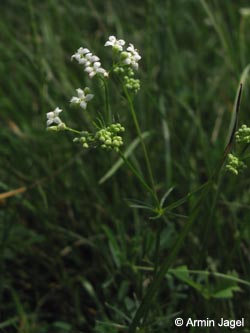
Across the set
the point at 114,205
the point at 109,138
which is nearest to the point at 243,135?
the point at 109,138

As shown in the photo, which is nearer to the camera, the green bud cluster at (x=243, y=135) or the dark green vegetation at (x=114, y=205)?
the green bud cluster at (x=243, y=135)

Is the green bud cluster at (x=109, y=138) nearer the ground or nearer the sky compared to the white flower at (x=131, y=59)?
nearer the ground

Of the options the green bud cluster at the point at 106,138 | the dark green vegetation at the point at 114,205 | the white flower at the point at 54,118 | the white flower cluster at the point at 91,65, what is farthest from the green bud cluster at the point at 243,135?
the white flower at the point at 54,118

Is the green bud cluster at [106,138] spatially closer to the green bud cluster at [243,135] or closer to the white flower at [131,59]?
the white flower at [131,59]

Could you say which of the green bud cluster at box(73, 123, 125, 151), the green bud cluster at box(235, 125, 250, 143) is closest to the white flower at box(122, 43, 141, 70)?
the green bud cluster at box(73, 123, 125, 151)

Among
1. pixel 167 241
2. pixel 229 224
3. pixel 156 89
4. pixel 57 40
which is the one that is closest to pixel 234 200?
pixel 229 224

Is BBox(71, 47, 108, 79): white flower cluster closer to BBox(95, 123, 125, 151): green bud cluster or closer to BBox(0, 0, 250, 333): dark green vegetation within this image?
BBox(95, 123, 125, 151): green bud cluster

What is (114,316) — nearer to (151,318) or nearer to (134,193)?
(151,318)

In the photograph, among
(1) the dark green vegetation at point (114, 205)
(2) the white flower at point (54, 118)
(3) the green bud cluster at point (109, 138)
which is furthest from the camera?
(1) the dark green vegetation at point (114, 205)

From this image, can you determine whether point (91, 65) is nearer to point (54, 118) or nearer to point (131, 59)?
point (131, 59)
